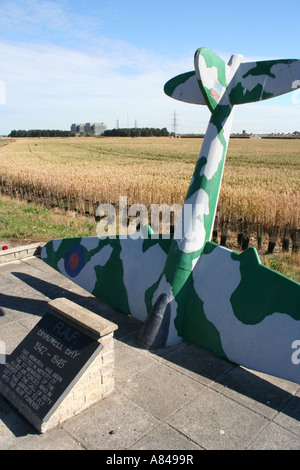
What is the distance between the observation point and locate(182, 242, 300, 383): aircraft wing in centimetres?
466

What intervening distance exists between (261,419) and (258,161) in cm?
3597

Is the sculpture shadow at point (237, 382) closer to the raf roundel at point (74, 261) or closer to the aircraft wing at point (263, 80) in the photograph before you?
the raf roundel at point (74, 261)

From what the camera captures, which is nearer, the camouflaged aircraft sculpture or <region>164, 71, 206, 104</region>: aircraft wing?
the camouflaged aircraft sculpture

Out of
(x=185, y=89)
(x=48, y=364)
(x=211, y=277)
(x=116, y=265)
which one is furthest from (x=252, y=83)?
(x=48, y=364)

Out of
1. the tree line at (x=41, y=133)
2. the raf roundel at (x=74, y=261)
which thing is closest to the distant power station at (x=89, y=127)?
the tree line at (x=41, y=133)

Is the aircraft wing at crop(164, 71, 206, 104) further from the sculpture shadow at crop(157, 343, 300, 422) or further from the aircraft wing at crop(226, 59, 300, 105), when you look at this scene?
the sculpture shadow at crop(157, 343, 300, 422)

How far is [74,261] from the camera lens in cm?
705

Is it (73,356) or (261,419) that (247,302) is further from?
(73,356)

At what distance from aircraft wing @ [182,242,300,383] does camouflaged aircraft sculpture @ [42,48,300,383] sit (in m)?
0.01

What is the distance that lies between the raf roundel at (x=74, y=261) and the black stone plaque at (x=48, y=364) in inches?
83.5

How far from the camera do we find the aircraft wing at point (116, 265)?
242 inches

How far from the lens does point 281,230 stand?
11.0 metres

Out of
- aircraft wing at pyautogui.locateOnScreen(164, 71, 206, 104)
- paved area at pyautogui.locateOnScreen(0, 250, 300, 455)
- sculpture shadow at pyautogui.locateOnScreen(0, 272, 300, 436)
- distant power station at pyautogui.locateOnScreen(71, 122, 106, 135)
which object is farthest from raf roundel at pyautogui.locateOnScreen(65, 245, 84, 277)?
distant power station at pyautogui.locateOnScreen(71, 122, 106, 135)

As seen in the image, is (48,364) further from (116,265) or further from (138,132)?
(138,132)
